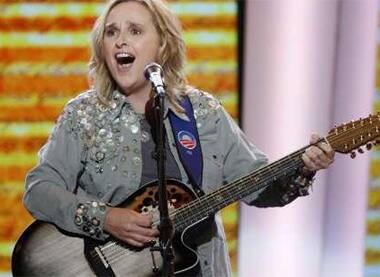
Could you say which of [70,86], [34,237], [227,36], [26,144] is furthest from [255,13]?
[34,237]

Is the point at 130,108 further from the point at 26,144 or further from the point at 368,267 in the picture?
the point at 368,267

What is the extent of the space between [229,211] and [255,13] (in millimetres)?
782

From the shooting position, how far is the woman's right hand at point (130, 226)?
79.6 inches

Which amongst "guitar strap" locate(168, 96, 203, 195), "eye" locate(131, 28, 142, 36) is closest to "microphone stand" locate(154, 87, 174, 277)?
"guitar strap" locate(168, 96, 203, 195)

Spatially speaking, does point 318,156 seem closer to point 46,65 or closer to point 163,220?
point 163,220

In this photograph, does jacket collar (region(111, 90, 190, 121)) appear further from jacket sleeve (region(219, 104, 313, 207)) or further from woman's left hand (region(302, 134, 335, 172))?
woman's left hand (region(302, 134, 335, 172))

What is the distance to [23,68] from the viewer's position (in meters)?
2.94

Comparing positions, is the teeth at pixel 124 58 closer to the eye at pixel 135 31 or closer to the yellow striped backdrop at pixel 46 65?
the eye at pixel 135 31

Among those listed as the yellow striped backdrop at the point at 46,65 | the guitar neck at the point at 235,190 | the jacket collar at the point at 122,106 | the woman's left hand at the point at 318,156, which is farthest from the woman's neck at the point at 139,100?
the yellow striped backdrop at the point at 46,65

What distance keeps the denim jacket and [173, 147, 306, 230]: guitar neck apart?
72 millimetres

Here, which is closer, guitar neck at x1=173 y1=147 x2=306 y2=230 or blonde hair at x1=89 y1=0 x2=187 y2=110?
guitar neck at x1=173 y1=147 x2=306 y2=230

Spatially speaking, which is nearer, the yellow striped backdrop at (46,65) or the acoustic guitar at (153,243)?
the acoustic guitar at (153,243)

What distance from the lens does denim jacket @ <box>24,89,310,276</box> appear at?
2.09m

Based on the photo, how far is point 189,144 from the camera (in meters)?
2.18
